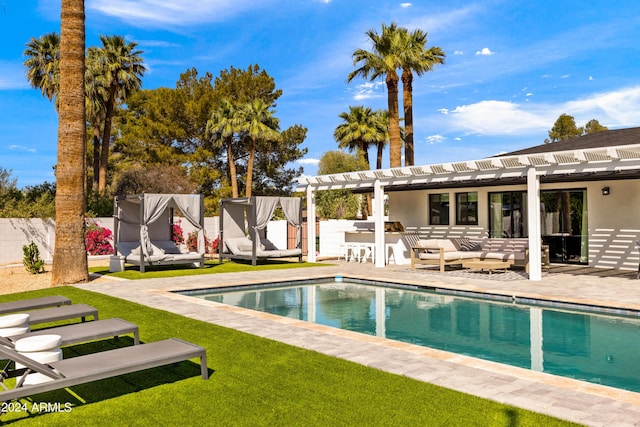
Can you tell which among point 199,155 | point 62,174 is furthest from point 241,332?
point 199,155

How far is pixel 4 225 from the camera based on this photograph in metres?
18.3

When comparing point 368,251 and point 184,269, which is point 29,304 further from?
point 368,251

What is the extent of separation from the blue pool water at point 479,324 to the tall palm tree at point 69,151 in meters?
A: 3.33

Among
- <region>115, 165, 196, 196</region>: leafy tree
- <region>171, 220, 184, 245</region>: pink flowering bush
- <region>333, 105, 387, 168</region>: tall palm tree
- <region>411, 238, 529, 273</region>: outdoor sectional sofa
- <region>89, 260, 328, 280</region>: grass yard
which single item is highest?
<region>333, 105, 387, 168</region>: tall palm tree

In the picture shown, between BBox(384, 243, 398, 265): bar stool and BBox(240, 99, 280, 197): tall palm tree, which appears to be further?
BBox(240, 99, 280, 197): tall palm tree

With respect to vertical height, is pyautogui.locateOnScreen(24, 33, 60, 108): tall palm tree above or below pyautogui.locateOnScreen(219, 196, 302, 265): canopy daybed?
above

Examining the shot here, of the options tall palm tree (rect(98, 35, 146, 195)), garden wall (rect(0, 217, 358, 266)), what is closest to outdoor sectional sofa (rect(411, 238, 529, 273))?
garden wall (rect(0, 217, 358, 266))

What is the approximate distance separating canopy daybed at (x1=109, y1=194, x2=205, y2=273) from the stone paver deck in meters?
2.27

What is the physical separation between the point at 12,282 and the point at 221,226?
6.86 m

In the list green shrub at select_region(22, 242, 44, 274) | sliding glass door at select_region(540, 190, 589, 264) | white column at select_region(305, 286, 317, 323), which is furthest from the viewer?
sliding glass door at select_region(540, 190, 589, 264)

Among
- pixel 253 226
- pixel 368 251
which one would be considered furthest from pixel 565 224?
pixel 253 226

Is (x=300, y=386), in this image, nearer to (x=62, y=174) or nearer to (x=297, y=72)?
(x=62, y=174)

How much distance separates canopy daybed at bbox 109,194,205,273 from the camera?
1513cm

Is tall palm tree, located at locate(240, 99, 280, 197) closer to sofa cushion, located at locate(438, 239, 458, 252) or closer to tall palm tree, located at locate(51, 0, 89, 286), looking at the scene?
sofa cushion, located at locate(438, 239, 458, 252)
